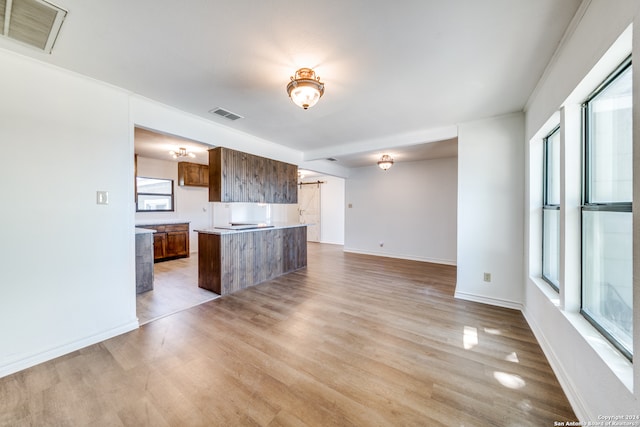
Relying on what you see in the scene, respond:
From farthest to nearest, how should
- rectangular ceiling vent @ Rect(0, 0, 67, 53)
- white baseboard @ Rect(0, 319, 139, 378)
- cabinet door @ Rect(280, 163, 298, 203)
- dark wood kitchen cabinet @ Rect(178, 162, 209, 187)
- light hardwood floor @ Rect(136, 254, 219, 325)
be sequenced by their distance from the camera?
dark wood kitchen cabinet @ Rect(178, 162, 209, 187) < cabinet door @ Rect(280, 163, 298, 203) < light hardwood floor @ Rect(136, 254, 219, 325) < white baseboard @ Rect(0, 319, 139, 378) < rectangular ceiling vent @ Rect(0, 0, 67, 53)

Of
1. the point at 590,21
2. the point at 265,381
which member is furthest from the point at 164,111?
the point at 590,21

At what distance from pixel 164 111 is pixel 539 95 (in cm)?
418

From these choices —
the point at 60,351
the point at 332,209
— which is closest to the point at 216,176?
the point at 60,351

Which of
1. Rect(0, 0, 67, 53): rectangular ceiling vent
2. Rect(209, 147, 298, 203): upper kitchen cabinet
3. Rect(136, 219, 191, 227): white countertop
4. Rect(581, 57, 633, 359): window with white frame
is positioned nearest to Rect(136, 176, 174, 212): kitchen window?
Rect(136, 219, 191, 227): white countertop

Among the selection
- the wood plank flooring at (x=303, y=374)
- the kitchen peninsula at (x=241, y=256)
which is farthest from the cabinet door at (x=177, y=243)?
the wood plank flooring at (x=303, y=374)

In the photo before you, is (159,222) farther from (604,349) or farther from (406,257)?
(604,349)

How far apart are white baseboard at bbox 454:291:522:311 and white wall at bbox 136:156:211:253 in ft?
19.5

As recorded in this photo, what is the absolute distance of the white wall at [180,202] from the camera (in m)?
5.82

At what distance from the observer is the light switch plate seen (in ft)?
7.52

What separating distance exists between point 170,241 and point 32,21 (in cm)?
497

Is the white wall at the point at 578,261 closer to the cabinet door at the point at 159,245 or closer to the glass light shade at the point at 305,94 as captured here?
the glass light shade at the point at 305,94

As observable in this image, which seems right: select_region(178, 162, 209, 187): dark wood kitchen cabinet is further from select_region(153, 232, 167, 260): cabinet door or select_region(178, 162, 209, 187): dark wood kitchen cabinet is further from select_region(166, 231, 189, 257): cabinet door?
select_region(153, 232, 167, 260): cabinet door

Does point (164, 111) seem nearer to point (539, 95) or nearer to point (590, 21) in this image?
point (590, 21)

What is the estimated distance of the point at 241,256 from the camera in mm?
3754
